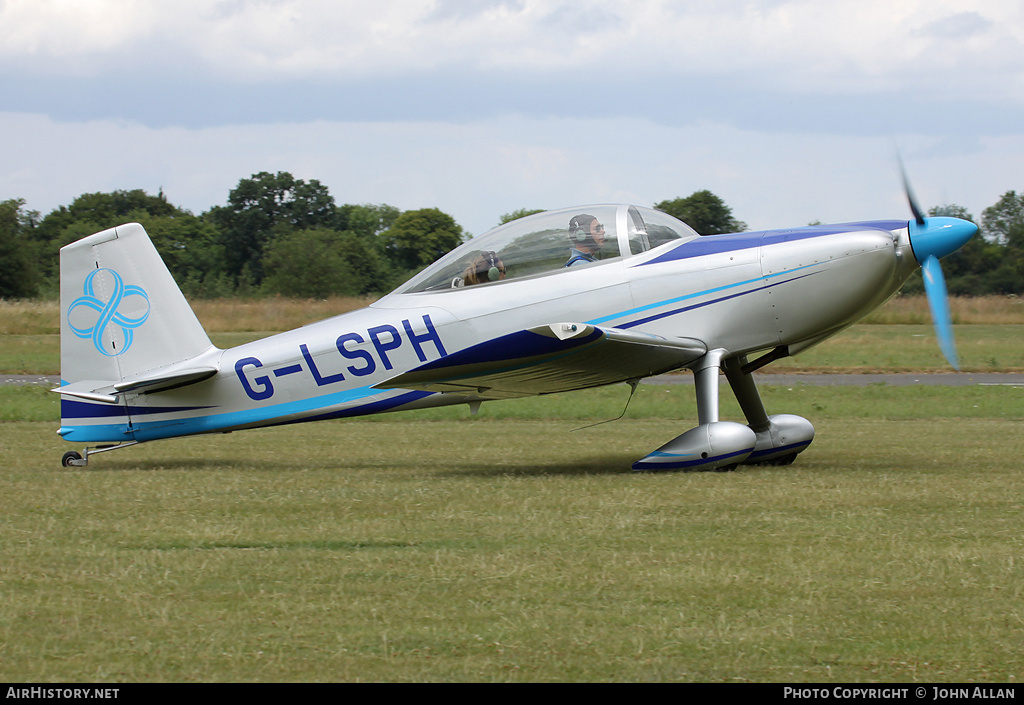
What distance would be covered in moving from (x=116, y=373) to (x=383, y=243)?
209 ft

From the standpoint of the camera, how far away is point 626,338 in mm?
8180

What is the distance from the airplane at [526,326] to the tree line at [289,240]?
31.1 metres

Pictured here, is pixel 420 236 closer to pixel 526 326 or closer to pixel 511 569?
pixel 526 326

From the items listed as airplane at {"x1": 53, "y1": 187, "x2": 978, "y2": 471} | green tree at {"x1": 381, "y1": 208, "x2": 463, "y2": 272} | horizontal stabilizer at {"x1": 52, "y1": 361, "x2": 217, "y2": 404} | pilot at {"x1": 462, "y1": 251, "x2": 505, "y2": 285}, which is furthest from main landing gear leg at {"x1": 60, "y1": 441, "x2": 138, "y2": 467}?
green tree at {"x1": 381, "y1": 208, "x2": 463, "y2": 272}

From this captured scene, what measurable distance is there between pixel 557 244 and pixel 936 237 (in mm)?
3275

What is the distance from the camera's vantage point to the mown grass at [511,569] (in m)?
3.93

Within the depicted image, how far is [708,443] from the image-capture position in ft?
27.7

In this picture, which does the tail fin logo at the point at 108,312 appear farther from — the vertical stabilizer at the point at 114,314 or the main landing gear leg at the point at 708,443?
the main landing gear leg at the point at 708,443

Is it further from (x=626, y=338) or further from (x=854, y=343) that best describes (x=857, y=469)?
(x=854, y=343)

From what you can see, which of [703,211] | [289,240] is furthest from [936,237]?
[289,240]

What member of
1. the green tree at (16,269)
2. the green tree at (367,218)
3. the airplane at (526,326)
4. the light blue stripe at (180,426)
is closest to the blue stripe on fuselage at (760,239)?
the airplane at (526,326)

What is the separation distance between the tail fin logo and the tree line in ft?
102

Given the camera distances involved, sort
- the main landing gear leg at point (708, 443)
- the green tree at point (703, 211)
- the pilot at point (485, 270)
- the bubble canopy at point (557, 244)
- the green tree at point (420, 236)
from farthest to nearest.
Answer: the green tree at point (420, 236) → the green tree at point (703, 211) → the pilot at point (485, 270) → the bubble canopy at point (557, 244) → the main landing gear leg at point (708, 443)

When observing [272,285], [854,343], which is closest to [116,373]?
[854,343]
